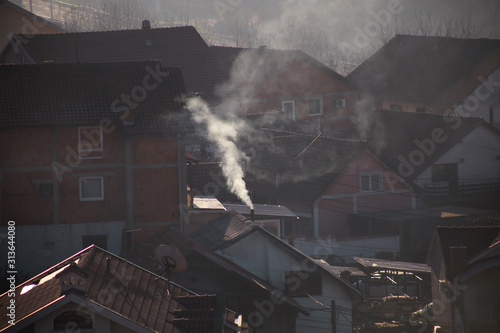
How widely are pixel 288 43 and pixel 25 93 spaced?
57429 millimetres

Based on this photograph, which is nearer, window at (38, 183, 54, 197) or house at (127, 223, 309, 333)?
house at (127, 223, 309, 333)

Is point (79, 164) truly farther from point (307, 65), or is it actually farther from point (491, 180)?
point (491, 180)

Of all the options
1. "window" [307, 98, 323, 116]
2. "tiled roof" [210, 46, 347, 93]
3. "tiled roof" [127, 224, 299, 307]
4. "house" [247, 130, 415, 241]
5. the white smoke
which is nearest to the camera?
"tiled roof" [127, 224, 299, 307]

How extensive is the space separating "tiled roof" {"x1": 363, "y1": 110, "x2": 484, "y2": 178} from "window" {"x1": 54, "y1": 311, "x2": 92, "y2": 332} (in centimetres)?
2445

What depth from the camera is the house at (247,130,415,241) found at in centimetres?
3173

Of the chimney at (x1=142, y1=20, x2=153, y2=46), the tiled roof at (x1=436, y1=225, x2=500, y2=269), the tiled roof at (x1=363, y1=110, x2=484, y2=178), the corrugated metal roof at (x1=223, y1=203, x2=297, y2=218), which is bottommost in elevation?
the tiled roof at (x1=436, y1=225, x2=500, y2=269)

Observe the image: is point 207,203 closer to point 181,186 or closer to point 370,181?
point 181,186

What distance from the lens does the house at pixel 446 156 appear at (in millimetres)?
35844

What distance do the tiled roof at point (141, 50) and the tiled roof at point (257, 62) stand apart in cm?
216

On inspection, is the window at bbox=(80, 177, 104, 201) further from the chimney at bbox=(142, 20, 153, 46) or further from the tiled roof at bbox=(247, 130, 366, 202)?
the chimney at bbox=(142, 20, 153, 46)

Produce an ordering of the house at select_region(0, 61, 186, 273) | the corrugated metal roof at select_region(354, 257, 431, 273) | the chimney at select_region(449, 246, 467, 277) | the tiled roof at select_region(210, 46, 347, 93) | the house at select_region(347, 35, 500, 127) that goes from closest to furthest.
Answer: the chimney at select_region(449, 246, 467, 277) < the house at select_region(0, 61, 186, 273) < the corrugated metal roof at select_region(354, 257, 431, 273) < the tiled roof at select_region(210, 46, 347, 93) < the house at select_region(347, 35, 500, 127)

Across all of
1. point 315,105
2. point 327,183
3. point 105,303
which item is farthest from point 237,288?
point 315,105

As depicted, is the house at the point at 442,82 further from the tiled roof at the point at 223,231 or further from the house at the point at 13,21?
the tiled roof at the point at 223,231

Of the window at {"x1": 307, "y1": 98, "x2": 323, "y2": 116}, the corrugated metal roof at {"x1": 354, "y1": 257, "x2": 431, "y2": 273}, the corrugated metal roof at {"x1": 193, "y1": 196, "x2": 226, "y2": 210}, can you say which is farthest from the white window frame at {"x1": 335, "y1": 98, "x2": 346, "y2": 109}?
the corrugated metal roof at {"x1": 354, "y1": 257, "x2": 431, "y2": 273}
